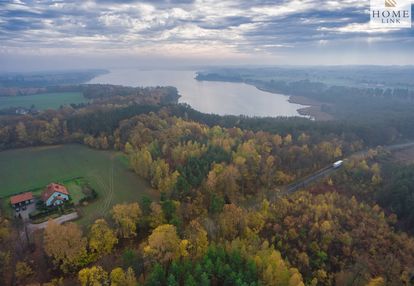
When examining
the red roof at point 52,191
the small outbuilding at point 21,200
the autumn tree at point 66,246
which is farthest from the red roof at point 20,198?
the autumn tree at point 66,246

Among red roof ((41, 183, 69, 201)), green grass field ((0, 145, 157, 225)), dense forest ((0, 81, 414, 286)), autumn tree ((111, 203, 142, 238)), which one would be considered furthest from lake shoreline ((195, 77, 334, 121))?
red roof ((41, 183, 69, 201))

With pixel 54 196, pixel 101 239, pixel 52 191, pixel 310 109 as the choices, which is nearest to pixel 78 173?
pixel 52 191

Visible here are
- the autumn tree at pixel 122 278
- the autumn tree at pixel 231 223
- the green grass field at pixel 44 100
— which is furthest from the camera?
the green grass field at pixel 44 100

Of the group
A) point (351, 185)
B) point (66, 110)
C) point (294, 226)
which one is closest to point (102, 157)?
point (66, 110)

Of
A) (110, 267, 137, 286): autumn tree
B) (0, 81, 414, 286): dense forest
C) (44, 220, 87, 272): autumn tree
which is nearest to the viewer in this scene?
(110, 267, 137, 286): autumn tree

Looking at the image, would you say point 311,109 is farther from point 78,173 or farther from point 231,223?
point 231,223

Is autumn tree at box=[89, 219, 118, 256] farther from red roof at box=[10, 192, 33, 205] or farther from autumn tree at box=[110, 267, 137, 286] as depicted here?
red roof at box=[10, 192, 33, 205]

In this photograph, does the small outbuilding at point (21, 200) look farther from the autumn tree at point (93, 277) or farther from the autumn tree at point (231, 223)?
the autumn tree at point (231, 223)
